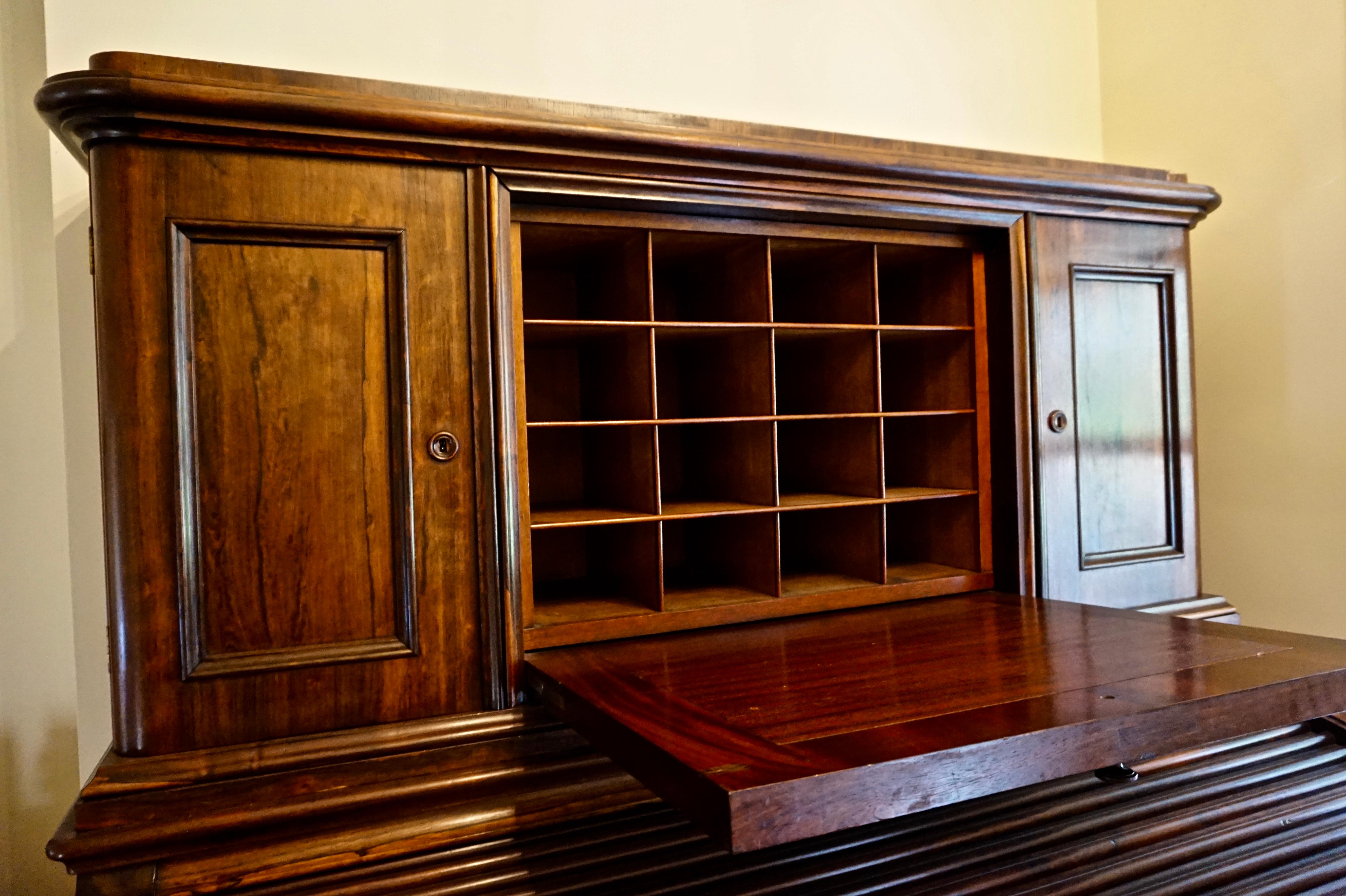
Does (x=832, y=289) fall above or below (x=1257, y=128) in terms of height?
below

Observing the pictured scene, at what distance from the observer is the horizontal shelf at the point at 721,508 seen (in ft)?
4.18

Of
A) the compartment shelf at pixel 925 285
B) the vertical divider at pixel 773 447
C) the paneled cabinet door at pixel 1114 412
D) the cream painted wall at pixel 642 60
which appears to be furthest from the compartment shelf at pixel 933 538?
the cream painted wall at pixel 642 60

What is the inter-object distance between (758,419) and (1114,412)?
0.72m

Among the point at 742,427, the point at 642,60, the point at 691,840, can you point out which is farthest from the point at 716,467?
the point at 642,60

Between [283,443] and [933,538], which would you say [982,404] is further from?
[283,443]

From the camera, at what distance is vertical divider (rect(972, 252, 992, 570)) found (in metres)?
1.57

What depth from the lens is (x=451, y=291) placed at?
1145 millimetres

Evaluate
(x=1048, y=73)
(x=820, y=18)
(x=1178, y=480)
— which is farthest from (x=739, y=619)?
(x=1048, y=73)

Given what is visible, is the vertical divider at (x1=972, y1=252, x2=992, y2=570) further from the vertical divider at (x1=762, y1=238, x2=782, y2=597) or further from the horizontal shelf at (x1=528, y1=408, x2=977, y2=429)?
the vertical divider at (x1=762, y1=238, x2=782, y2=597)

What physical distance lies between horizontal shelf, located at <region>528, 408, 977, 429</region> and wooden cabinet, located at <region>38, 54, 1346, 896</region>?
0.01 meters

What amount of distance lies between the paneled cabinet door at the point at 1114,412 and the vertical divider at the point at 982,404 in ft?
0.28

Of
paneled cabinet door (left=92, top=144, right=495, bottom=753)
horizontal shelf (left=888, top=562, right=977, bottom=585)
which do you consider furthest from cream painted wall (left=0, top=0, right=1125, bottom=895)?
horizontal shelf (left=888, top=562, right=977, bottom=585)

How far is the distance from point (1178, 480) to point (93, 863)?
178cm

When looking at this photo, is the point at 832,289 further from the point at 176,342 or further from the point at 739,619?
the point at 176,342
